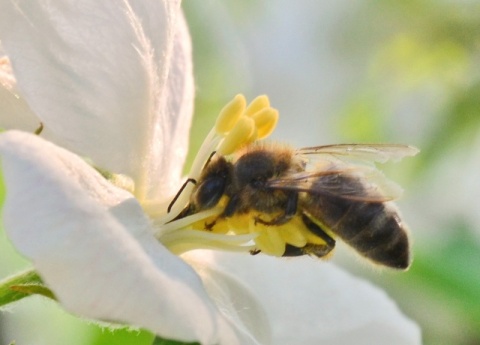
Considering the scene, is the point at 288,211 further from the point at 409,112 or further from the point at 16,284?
the point at 409,112

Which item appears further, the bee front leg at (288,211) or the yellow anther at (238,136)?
the yellow anther at (238,136)

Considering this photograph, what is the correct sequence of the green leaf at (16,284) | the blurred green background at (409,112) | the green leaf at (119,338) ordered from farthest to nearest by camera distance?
the blurred green background at (409,112), the green leaf at (119,338), the green leaf at (16,284)

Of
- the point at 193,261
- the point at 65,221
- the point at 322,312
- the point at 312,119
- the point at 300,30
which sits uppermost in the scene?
the point at 65,221

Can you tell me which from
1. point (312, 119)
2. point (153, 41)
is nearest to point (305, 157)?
point (153, 41)

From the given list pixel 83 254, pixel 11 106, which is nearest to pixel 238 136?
pixel 11 106

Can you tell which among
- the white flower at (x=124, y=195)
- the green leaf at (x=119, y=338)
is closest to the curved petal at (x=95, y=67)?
the white flower at (x=124, y=195)

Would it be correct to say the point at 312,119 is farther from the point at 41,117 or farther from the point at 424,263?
the point at 41,117

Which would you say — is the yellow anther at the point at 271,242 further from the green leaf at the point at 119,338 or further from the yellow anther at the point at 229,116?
the green leaf at the point at 119,338
